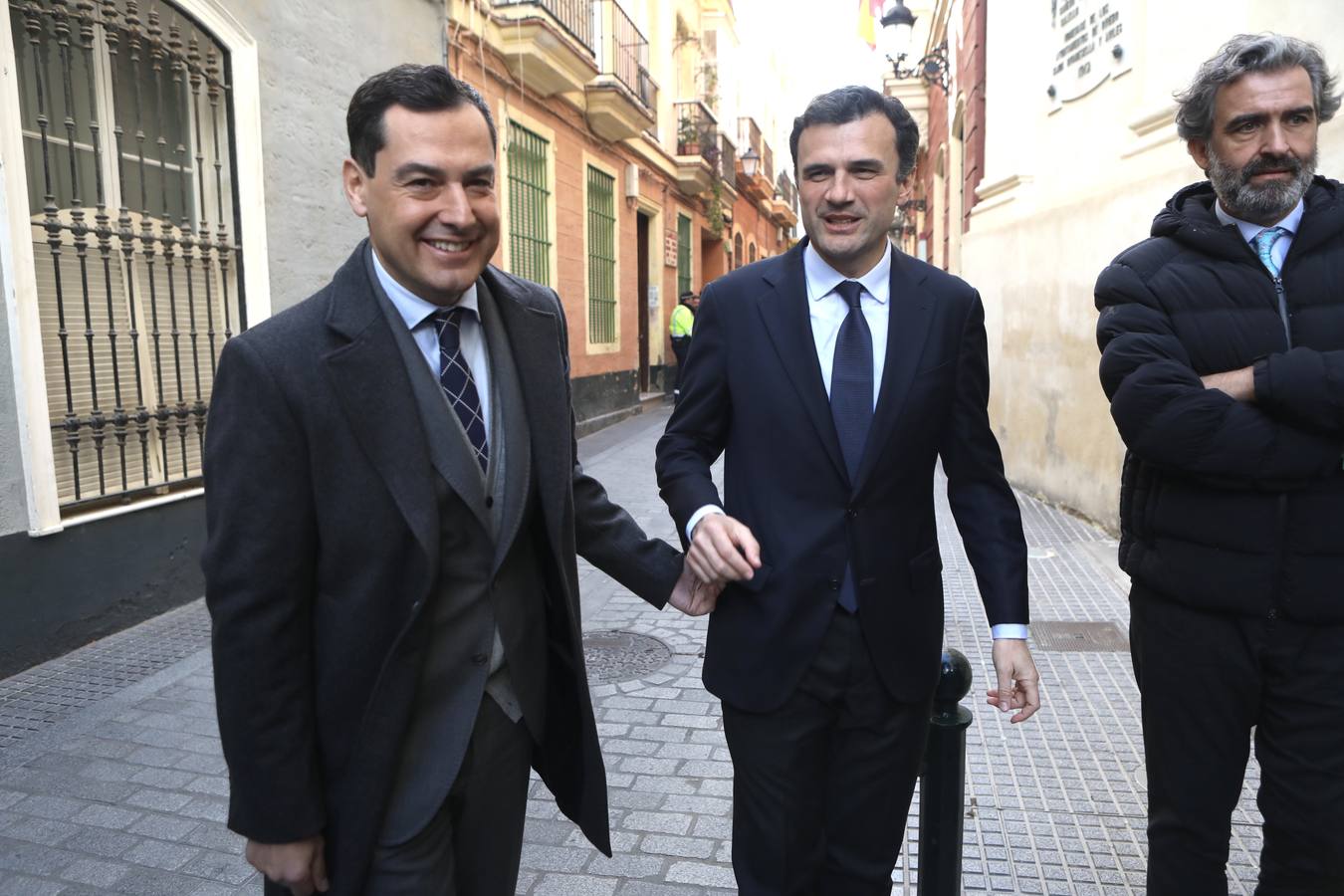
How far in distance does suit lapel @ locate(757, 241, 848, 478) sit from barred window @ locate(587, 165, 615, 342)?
456 inches

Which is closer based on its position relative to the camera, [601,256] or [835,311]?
[835,311]

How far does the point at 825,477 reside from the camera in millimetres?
2084

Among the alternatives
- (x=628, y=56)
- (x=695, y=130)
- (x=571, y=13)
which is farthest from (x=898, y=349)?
(x=695, y=130)

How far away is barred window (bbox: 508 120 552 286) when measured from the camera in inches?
437

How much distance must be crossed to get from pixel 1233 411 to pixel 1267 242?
0.46 metres

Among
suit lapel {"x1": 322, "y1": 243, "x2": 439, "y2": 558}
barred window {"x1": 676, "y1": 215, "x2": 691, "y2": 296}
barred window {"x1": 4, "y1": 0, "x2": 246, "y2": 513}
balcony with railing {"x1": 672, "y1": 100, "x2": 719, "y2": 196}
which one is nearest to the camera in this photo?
suit lapel {"x1": 322, "y1": 243, "x2": 439, "y2": 558}

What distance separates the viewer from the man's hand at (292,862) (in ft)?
5.53

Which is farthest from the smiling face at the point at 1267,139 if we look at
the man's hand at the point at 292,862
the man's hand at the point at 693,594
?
the man's hand at the point at 292,862

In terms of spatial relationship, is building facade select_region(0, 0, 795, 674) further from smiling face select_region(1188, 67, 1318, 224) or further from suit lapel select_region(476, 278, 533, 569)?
smiling face select_region(1188, 67, 1318, 224)

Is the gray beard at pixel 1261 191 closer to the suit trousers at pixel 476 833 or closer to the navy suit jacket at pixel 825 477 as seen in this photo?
the navy suit jacket at pixel 825 477

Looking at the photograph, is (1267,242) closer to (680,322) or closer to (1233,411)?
(1233,411)

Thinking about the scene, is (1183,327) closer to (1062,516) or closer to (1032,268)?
(1062,516)

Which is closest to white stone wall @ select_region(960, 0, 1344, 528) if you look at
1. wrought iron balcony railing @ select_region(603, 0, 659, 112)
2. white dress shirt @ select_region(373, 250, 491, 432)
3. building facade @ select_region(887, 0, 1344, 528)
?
building facade @ select_region(887, 0, 1344, 528)

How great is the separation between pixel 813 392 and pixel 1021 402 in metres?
7.62
